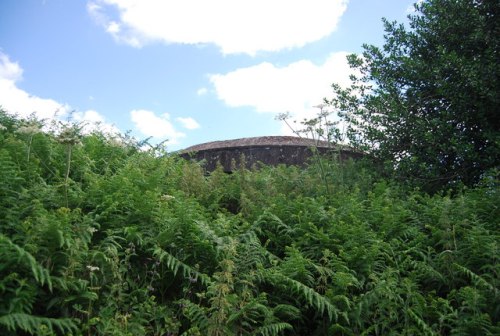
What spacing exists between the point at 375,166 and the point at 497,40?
2892 millimetres

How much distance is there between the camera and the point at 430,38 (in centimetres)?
901

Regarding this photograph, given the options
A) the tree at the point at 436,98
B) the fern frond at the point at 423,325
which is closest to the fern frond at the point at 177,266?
the fern frond at the point at 423,325

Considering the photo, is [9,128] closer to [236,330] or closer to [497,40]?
[236,330]

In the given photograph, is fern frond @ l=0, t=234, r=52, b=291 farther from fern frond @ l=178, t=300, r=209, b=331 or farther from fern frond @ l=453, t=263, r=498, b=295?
fern frond @ l=453, t=263, r=498, b=295

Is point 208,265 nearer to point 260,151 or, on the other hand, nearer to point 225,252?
point 225,252

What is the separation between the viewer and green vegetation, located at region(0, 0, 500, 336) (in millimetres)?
3639

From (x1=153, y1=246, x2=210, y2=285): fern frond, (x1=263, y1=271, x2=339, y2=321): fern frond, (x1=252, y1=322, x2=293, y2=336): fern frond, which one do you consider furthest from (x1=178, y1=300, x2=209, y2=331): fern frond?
(x1=263, y1=271, x2=339, y2=321): fern frond

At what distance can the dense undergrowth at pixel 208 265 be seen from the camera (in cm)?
360

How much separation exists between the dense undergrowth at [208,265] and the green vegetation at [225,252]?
0.02 metres

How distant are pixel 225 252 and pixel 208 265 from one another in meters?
0.38

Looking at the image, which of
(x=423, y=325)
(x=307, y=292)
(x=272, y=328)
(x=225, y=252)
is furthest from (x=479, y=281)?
(x=225, y=252)


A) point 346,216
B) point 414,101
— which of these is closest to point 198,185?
point 346,216

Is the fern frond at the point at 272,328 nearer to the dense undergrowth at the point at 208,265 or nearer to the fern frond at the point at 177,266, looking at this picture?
the dense undergrowth at the point at 208,265

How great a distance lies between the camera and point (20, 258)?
128 inches
